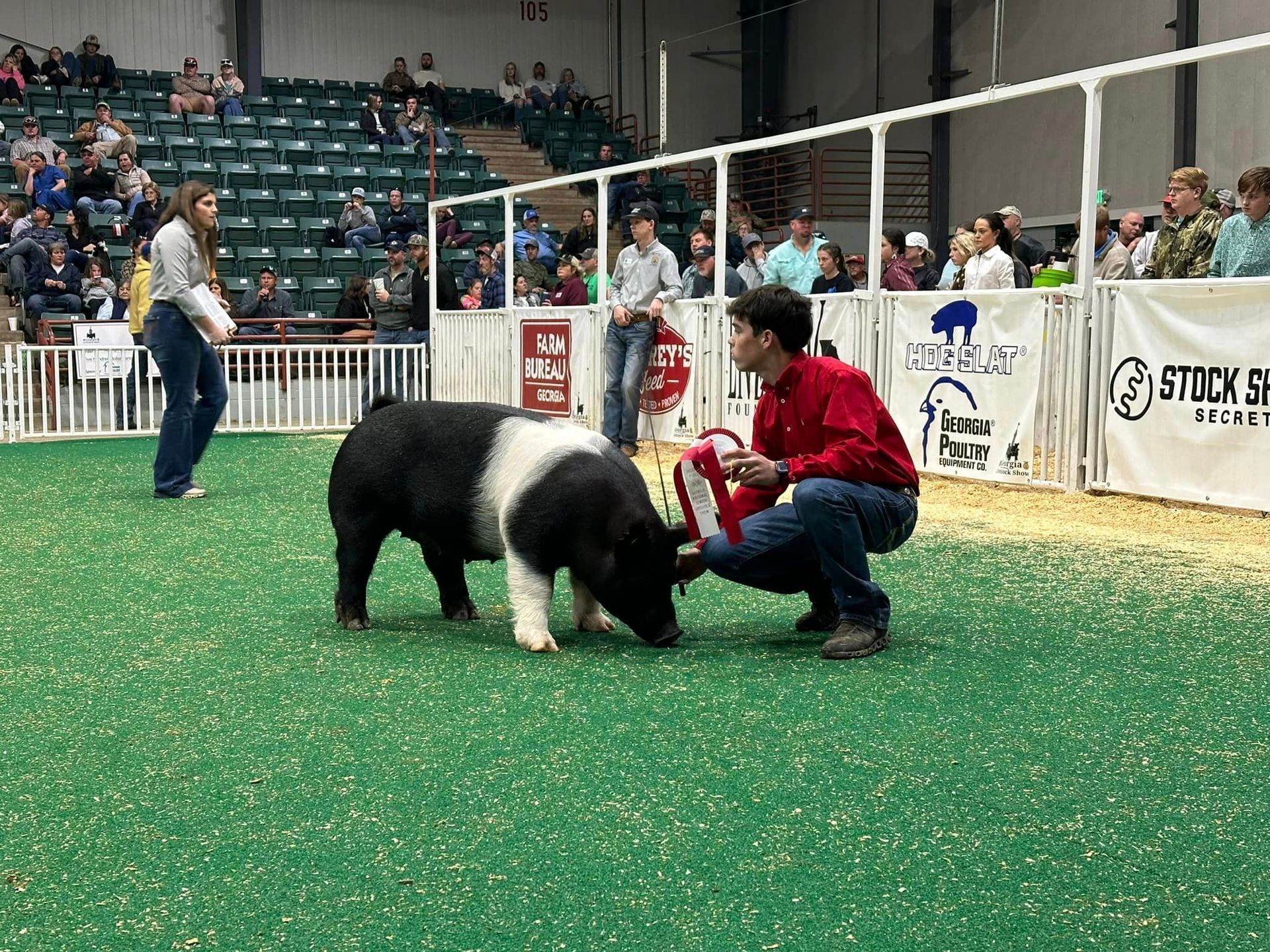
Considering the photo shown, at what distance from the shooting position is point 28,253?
632 inches

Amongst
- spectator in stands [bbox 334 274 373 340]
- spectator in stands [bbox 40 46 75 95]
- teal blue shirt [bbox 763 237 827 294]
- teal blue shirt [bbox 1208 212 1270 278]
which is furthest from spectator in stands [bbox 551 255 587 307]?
spectator in stands [bbox 40 46 75 95]

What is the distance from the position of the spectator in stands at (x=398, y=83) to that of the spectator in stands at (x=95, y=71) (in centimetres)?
417

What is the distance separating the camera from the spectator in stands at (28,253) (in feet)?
52.2

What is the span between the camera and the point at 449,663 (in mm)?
4191

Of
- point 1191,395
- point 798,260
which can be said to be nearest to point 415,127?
point 798,260

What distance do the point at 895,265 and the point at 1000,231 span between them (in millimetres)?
1294

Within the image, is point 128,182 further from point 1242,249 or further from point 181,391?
point 1242,249

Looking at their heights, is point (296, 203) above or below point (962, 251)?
above

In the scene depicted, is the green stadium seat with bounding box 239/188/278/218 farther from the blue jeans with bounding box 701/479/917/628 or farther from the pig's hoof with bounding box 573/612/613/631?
the blue jeans with bounding box 701/479/917/628

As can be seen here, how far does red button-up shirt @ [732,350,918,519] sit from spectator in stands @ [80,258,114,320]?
43.4 ft

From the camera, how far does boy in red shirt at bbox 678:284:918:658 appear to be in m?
4.16

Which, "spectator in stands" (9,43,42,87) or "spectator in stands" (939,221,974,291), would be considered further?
"spectator in stands" (9,43,42,87)

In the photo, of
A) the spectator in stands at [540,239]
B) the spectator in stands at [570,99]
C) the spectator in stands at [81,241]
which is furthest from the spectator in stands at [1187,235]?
the spectator in stands at [570,99]

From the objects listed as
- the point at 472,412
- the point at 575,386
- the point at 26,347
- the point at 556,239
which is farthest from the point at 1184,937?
the point at 556,239
